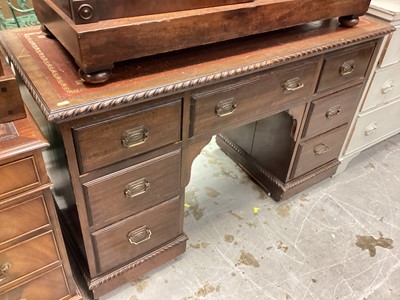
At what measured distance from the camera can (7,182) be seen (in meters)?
0.83

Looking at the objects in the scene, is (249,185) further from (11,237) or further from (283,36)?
(11,237)

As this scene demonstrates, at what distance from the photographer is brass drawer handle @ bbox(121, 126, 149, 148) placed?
0.98 metres

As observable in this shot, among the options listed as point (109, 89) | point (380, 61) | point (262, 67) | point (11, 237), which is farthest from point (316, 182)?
point (11, 237)

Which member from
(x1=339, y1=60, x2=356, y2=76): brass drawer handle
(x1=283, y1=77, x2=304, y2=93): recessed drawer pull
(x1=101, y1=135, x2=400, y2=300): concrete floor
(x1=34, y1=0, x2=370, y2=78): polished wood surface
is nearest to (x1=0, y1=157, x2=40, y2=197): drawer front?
(x1=34, y1=0, x2=370, y2=78): polished wood surface

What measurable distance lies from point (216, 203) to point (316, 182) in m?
0.56

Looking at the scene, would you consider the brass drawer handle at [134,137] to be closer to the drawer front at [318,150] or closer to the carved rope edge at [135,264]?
the carved rope edge at [135,264]

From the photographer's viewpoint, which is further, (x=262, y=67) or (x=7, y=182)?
(x=262, y=67)

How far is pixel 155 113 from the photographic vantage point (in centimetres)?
100

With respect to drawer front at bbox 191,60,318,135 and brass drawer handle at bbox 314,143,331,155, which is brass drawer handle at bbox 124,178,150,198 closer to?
drawer front at bbox 191,60,318,135

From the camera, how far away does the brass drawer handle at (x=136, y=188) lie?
1093 mm

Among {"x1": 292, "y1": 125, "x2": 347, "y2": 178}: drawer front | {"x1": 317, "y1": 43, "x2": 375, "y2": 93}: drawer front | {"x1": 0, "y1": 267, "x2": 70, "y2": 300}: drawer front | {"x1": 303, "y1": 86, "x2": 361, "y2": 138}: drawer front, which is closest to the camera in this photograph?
{"x1": 0, "y1": 267, "x2": 70, "y2": 300}: drawer front

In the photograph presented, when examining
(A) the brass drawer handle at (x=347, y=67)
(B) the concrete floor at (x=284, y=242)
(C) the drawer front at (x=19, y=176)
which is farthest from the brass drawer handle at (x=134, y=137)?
(A) the brass drawer handle at (x=347, y=67)

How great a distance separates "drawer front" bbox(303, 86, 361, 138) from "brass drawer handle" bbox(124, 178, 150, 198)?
0.78 metres

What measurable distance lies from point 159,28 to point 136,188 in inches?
19.3
